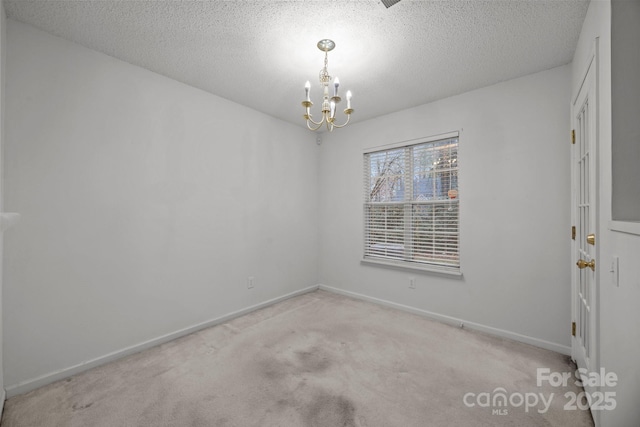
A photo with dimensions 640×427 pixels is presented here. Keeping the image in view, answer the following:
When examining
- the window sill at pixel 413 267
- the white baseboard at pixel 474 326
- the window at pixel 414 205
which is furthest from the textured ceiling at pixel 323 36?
the white baseboard at pixel 474 326

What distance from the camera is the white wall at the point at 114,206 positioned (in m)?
1.90

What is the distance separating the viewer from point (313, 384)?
1.94m

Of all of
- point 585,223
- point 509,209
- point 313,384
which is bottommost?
point 313,384

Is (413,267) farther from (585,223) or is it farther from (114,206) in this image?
(114,206)

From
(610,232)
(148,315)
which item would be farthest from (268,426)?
(610,232)

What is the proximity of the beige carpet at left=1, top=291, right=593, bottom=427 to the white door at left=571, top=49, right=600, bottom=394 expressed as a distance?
350 millimetres

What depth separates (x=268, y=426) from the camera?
5.14 ft

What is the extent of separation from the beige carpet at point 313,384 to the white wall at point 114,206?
13.8 inches

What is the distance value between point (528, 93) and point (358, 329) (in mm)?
2882

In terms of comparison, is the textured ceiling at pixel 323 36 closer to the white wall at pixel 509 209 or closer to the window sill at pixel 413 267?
the white wall at pixel 509 209

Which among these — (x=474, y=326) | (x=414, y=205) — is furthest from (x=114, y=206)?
(x=474, y=326)

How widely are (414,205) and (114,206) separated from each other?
3179mm

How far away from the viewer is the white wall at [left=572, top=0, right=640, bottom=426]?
36.9 inches

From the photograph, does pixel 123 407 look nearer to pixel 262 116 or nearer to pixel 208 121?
pixel 208 121
